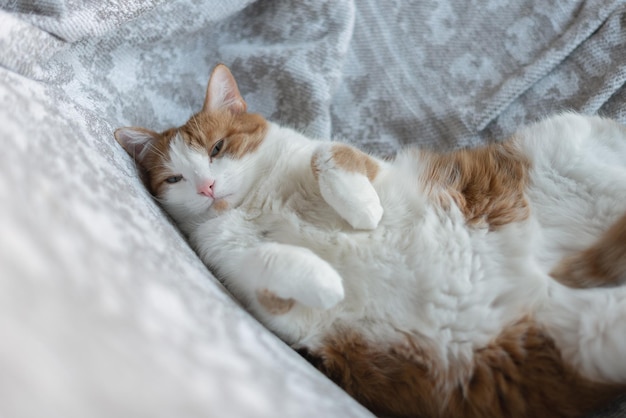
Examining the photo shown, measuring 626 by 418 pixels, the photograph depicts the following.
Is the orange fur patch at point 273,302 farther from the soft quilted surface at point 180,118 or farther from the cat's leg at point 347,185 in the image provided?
the cat's leg at point 347,185

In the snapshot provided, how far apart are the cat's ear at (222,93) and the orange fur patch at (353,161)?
1.44 ft

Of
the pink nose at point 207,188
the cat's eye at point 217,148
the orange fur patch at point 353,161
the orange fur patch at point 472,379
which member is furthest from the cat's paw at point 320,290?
the cat's eye at point 217,148

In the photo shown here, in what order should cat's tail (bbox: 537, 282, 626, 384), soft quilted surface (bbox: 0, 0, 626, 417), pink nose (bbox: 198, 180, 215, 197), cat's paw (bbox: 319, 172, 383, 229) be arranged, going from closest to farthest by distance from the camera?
soft quilted surface (bbox: 0, 0, 626, 417) → cat's tail (bbox: 537, 282, 626, 384) → cat's paw (bbox: 319, 172, 383, 229) → pink nose (bbox: 198, 180, 215, 197)

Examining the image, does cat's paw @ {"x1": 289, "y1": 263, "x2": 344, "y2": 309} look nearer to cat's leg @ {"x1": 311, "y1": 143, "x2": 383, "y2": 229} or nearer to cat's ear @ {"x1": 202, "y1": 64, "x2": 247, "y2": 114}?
cat's leg @ {"x1": 311, "y1": 143, "x2": 383, "y2": 229}

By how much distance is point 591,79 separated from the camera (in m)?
1.83

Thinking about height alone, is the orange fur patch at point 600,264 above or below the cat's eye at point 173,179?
above

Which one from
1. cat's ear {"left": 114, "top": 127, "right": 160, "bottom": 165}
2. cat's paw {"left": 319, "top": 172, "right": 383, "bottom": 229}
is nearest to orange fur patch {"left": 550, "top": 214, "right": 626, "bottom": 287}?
cat's paw {"left": 319, "top": 172, "right": 383, "bottom": 229}

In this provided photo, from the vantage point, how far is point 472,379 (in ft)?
3.79

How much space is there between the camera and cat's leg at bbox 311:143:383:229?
129 centimetres

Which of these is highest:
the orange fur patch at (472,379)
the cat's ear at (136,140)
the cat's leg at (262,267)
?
the cat's ear at (136,140)

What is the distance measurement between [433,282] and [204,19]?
3.71ft

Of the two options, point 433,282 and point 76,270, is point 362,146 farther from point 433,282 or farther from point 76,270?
point 76,270

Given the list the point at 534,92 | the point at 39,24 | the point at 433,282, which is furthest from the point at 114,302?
the point at 534,92

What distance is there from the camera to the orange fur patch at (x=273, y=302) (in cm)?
122
